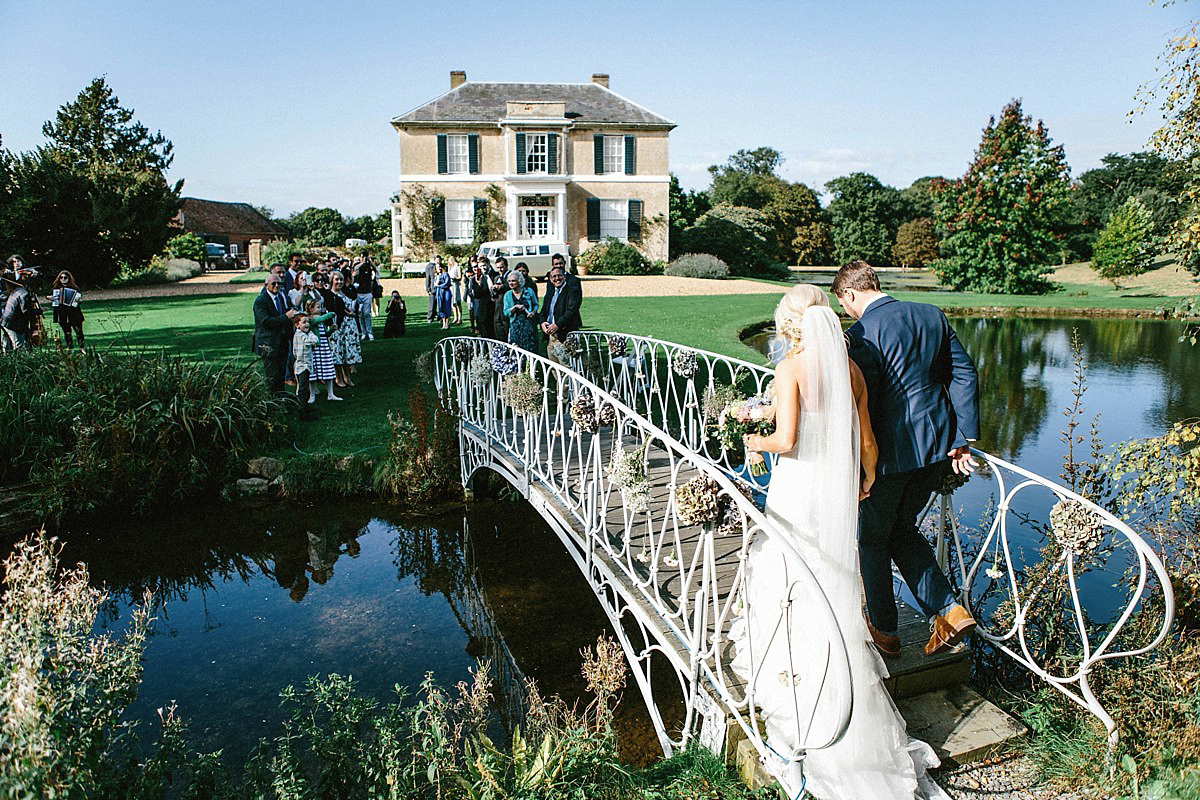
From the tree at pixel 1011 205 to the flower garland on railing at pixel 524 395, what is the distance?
3402cm

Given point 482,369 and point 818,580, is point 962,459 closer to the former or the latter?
point 818,580

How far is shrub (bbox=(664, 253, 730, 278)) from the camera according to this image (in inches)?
1447

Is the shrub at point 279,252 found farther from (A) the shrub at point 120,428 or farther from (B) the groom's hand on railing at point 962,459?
(B) the groom's hand on railing at point 962,459

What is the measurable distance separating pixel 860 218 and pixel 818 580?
55.1m

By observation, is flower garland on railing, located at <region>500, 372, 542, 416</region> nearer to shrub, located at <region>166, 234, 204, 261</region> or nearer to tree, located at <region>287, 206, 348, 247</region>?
shrub, located at <region>166, 234, 204, 261</region>

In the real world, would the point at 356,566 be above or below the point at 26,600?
below

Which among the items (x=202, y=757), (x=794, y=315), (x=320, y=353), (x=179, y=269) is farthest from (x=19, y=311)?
(x=179, y=269)

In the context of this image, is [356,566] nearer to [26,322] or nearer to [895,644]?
[895,644]

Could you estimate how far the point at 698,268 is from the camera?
3669 cm


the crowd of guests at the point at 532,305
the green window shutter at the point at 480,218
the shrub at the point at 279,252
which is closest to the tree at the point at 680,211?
the green window shutter at the point at 480,218

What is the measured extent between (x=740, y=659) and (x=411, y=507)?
6.24 meters

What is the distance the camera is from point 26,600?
3.28m

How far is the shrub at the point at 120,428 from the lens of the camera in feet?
28.8

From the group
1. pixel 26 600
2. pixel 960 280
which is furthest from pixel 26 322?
pixel 960 280
